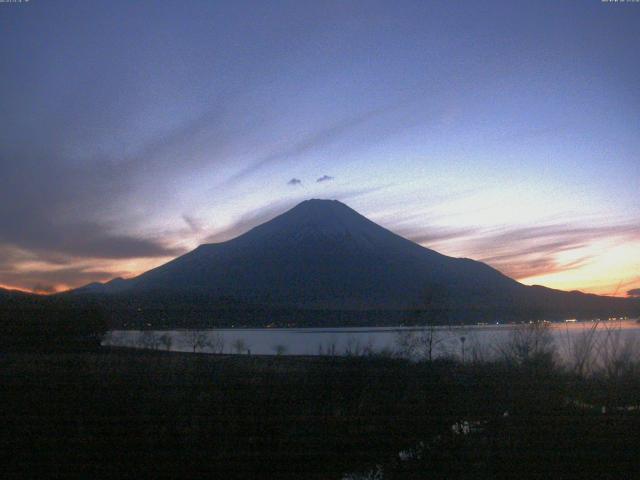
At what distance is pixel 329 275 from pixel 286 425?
218 feet

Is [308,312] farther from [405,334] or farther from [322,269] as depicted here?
[405,334]

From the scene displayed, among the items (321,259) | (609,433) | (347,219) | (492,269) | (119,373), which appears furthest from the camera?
(347,219)

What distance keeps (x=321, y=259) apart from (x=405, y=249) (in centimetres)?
1226

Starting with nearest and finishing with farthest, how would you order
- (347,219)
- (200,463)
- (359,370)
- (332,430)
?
(200,463)
(332,430)
(359,370)
(347,219)

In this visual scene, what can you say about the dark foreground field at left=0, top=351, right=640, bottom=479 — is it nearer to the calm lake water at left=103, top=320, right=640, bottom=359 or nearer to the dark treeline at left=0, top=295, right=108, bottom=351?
the dark treeline at left=0, top=295, right=108, bottom=351

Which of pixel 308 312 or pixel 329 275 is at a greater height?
pixel 329 275

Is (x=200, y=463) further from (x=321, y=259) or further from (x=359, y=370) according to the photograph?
(x=321, y=259)

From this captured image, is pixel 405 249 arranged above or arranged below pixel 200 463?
above

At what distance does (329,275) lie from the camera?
74.9m

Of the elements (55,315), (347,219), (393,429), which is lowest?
(393,429)

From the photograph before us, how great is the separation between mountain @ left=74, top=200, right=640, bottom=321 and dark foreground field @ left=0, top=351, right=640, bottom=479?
830 inches

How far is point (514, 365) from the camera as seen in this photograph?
13.5 metres

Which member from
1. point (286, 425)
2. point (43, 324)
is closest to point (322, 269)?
point (43, 324)

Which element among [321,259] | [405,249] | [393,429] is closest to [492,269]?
[405,249]
